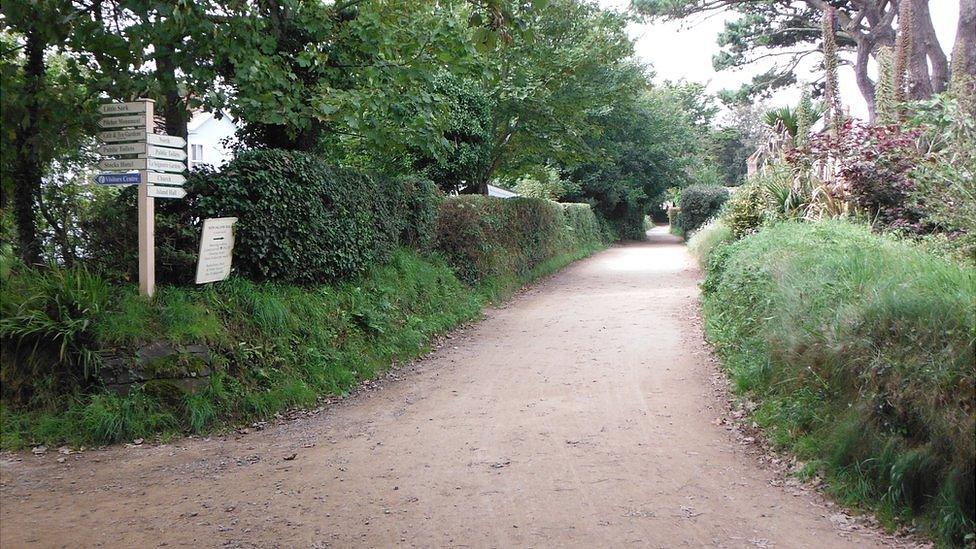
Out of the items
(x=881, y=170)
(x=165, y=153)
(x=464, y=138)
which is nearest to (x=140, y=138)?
(x=165, y=153)

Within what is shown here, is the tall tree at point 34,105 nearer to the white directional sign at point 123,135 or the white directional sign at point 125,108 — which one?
the white directional sign at point 125,108

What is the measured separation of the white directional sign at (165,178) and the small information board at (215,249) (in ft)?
1.84

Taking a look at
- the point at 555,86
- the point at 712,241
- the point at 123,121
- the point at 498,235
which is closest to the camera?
the point at 123,121

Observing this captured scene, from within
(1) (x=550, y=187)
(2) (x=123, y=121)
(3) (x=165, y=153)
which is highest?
(1) (x=550, y=187)

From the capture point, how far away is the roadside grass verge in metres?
5.98

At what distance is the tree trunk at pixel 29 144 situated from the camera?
3.11m

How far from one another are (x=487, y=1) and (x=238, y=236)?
13.9ft

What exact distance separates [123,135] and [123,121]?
172 mm

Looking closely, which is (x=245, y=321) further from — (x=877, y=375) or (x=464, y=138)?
(x=464, y=138)

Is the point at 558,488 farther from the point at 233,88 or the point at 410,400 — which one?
the point at 233,88

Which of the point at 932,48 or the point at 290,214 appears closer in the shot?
the point at 290,214

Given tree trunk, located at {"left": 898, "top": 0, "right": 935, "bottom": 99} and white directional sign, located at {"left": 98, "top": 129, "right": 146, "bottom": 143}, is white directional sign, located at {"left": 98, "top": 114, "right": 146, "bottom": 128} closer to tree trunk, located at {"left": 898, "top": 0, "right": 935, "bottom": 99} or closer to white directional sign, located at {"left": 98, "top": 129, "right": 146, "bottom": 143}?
white directional sign, located at {"left": 98, "top": 129, "right": 146, "bottom": 143}

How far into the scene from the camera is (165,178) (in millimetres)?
7348

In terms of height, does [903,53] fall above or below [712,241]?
above
